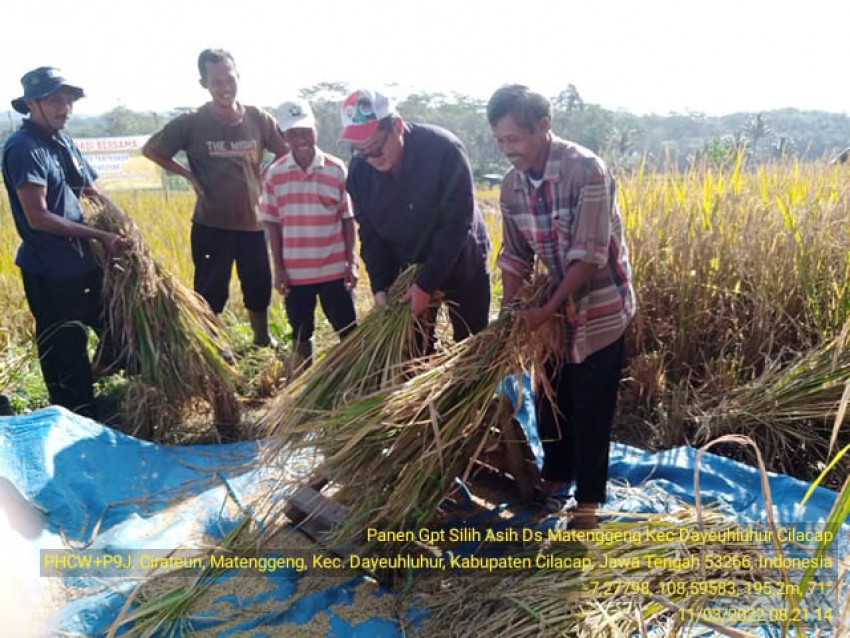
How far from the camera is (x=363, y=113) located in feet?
7.50

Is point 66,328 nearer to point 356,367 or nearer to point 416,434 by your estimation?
point 356,367

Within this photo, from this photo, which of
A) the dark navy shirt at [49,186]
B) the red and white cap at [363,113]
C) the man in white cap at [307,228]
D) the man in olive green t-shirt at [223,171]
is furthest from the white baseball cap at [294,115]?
the dark navy shirt at [49,186]

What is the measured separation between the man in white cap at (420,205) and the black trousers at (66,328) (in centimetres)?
151

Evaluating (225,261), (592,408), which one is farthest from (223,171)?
(592,408)

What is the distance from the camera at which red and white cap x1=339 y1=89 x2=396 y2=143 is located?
2.28 metres

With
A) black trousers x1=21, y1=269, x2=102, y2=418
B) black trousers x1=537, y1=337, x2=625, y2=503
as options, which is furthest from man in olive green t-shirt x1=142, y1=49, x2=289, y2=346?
black trousers x1=537, y1=337, x2=625, y2=503

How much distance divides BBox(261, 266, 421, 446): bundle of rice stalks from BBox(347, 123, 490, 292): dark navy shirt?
15 cm

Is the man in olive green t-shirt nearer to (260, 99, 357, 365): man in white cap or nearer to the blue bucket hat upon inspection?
(260, 99, 357, 365): man in white cap

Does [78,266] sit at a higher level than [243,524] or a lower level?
higher

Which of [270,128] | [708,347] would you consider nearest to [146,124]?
[270,128]

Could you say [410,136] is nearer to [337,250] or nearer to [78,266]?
[337,250]

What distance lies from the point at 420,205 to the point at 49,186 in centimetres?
A: 181

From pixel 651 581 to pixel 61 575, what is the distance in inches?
78.8

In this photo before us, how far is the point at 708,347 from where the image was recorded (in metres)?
3.23
